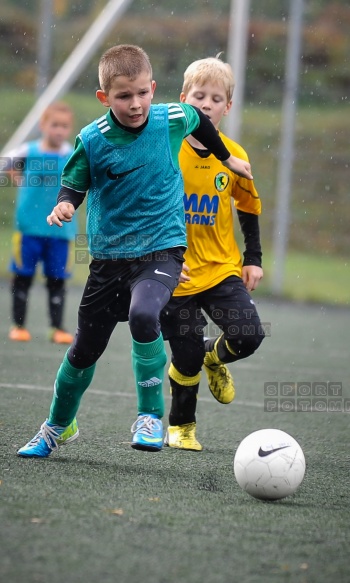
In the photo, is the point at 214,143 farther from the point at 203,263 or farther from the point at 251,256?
the point at 251,256

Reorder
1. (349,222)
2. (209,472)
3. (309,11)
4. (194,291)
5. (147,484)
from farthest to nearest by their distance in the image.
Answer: (309,11) < (349,222) < (194,291) < (209,472) < (147,484)

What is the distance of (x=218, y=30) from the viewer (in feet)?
82.2

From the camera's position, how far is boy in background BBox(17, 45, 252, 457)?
402 cm

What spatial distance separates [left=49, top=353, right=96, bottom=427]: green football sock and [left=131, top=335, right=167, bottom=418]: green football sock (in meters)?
0.31

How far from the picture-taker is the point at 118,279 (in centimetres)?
410

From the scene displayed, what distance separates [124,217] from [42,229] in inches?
181

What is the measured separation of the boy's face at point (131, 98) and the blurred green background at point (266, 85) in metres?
12.3

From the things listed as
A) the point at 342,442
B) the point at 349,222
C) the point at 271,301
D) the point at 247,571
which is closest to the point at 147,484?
the point at 247,571

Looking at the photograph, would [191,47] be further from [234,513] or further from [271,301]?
[234,513]

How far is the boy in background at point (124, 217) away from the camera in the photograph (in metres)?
4.02

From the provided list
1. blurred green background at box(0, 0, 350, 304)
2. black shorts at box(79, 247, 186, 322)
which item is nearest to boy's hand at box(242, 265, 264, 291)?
black shorts at box(79, 247, 186, 322)

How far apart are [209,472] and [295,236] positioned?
17782 millimetres

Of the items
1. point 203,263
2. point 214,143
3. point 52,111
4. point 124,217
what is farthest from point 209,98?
point 52,111

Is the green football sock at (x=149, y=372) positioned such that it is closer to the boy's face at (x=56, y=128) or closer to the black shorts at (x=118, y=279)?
the black shorts at (x=118, y=279)
